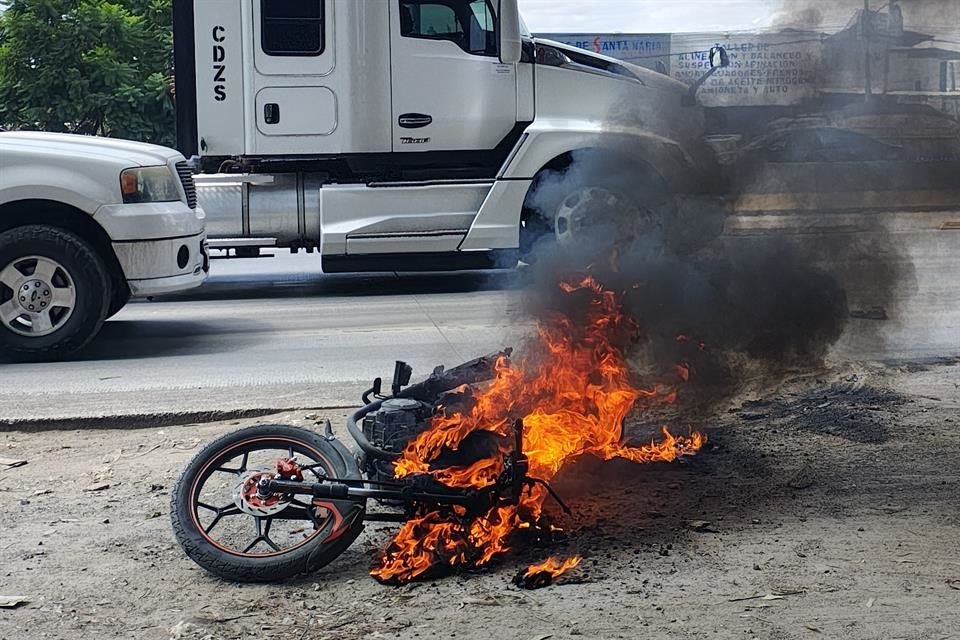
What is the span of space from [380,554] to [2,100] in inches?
652

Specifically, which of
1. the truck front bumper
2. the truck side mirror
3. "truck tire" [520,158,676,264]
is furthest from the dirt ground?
the truck side mirror

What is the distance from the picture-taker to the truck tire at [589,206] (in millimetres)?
7944

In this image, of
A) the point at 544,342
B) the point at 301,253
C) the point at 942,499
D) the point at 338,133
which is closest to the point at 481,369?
the point at 544,342

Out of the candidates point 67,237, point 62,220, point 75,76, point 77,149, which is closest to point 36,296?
point 67,237

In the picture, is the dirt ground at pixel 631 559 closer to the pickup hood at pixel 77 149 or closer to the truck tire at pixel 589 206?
the truck tire at pixel 589 206

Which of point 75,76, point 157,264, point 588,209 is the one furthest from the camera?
point 75,76

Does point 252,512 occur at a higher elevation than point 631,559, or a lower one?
higher

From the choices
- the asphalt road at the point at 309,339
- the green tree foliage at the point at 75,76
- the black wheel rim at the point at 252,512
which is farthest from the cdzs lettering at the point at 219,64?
the black wheel rim at the point at 252,512

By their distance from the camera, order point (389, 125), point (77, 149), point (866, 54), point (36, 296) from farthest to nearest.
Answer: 1. point (389, 125)
2. point (77, 149)
3. point (36, 296)
4. point (866, 54)

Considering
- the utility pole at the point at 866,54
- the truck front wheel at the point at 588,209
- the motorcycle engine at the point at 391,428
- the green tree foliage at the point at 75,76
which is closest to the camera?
the motorcycle engine at the point at 391,428

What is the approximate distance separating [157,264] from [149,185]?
60 centimetres

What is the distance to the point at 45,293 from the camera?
321 inches

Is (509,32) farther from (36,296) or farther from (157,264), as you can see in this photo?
(36,296)

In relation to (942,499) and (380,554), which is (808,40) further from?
(380,554)
